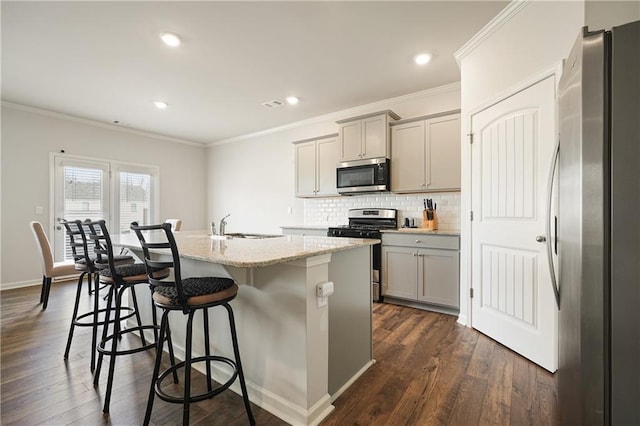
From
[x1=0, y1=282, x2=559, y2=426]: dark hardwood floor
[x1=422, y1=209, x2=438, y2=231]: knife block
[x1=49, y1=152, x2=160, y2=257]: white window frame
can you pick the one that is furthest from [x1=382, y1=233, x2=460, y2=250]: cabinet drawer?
[x1=49, y1=152, x2=160, y2=257]: white window frame

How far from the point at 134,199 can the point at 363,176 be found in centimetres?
446

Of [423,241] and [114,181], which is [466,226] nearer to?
[423,241]

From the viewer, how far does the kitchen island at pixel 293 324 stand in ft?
4.97

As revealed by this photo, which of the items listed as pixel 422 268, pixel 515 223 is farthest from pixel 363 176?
pixel 515 223

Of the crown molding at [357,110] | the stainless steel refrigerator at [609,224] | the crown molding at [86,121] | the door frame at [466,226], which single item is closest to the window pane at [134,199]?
the crown molding at [86,121]

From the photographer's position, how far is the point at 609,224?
2.65 ft

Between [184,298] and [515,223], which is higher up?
[515,223]

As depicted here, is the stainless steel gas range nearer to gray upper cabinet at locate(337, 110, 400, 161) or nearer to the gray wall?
gray upper cabinet at locate(337, 110, 400, 161)

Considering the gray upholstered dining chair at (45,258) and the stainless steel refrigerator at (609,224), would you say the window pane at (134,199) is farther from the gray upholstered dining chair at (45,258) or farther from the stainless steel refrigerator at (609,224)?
the stainless steel refrigerator at (609,224)

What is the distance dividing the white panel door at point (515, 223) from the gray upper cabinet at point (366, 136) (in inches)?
47.7

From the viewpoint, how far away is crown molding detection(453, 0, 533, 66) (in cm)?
227

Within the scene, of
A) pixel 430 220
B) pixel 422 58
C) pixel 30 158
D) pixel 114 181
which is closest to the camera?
pixel 422 58

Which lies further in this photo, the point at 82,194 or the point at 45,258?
the point at 82,194

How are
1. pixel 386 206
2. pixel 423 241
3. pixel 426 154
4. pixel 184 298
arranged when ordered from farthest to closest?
1. pixel 386 206
2. pixel 426 154
3. pixel 423 241
4. pixel 184 298
